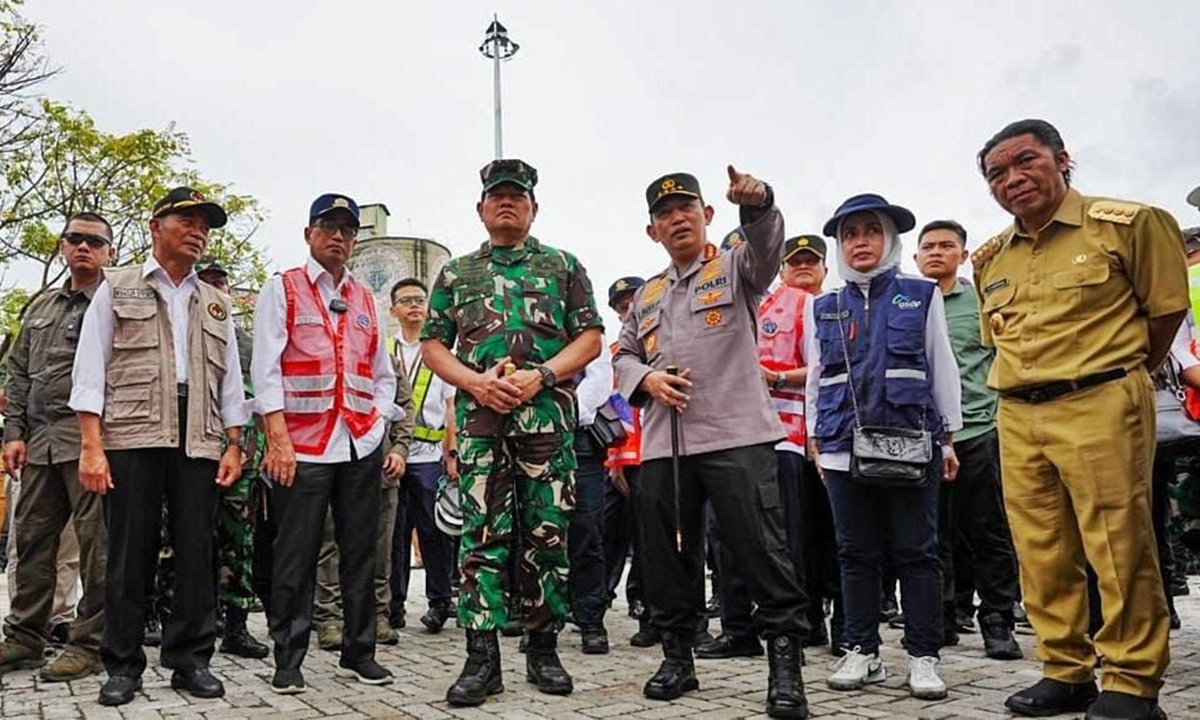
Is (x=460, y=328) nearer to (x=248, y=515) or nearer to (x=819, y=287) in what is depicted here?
(x=248, y=515)

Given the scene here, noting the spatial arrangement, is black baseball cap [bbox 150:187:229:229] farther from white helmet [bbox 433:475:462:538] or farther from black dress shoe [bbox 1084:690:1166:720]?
black dress shoe [bbox 1084:690:1166:720]

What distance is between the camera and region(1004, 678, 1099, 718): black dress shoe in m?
3.45

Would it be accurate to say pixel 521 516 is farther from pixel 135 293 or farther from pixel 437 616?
pixel 437 616

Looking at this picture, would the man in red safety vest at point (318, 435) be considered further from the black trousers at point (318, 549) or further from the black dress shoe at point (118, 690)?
the black dress shoe at point (118, 690)

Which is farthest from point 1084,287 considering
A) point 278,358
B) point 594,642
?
point 278,358

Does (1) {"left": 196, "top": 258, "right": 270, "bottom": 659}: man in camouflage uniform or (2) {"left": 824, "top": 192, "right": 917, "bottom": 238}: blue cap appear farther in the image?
(1) {"left": 196, "top": 258, "right": 270, "bottom": 659}: man in camouflage uniform

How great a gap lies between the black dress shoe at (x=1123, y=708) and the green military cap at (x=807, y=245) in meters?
3.46

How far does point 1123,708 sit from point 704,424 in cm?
181

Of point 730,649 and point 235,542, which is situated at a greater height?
point 235,542

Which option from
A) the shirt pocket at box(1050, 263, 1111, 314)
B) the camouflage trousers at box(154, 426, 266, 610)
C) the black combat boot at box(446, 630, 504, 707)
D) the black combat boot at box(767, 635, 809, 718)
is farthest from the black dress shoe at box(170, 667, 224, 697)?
the shirt pocket at box(1050, 263, 1111, 314)

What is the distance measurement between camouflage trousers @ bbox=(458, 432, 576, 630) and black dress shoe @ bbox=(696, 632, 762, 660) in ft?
4.23

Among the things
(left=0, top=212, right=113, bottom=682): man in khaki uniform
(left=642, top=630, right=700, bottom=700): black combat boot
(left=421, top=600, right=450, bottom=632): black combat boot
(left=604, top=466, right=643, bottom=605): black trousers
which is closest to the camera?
(left=642, top=630, right=700, bottom=700): black combat boot

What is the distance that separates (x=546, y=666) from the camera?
4070mm

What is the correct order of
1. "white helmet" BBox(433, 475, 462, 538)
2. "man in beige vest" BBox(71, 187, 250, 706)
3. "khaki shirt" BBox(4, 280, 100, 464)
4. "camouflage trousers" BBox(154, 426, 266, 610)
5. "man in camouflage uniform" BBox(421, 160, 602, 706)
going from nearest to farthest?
"man in camouflage uniform" BBox(421, 160, 602, 706) < "man in beige vest" BBox(71, 187, 250, 706) < "khaki shirt" BBox(4, 280, 100, 464) < "camouflage trousers" BBox(154, 426, 266, 610) < "white helmet" BBox(433, 475, 462, 538)
